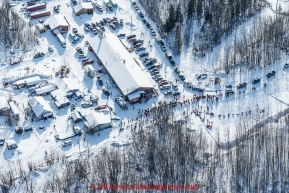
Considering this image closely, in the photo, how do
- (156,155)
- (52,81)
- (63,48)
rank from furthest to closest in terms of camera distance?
(63,48)
(52,81)
(156,155)

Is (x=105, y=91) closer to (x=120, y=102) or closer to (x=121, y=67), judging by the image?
(x=120, y=102)

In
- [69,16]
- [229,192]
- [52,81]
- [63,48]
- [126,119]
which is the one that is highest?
[69,16]

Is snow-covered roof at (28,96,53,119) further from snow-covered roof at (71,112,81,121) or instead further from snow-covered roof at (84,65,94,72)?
Answer: snow-covered roof at (84,65,94,72)

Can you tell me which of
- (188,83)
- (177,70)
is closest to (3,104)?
(177,70)

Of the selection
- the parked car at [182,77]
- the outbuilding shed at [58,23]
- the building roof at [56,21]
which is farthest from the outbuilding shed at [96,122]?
the building roof at [56,21]

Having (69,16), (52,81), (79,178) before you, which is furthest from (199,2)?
(79,178)

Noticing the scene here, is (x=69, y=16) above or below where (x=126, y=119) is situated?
above

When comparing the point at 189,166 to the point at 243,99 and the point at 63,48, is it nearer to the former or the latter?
the point at 243,99
